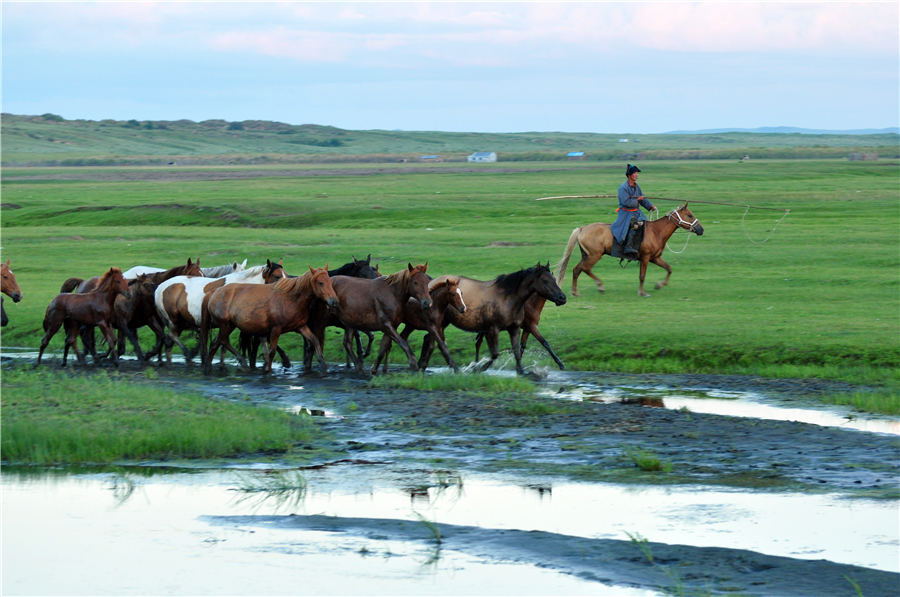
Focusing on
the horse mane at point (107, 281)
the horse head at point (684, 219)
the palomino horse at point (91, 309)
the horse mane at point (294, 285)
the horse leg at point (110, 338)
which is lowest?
the horse leg at point (110, 338)

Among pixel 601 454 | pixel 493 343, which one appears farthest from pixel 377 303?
pixel 601 454

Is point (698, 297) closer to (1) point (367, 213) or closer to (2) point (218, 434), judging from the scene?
(2) point (218, 434)

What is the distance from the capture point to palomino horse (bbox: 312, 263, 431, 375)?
17.9 m

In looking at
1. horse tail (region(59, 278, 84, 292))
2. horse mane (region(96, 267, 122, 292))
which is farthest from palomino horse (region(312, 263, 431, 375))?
horse tail (region(59, 278, 84, 292))

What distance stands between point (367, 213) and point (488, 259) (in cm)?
2001

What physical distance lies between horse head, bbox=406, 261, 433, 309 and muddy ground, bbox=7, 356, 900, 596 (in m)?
1.56

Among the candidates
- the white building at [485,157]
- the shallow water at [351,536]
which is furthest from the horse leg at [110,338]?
the white building at [485,157]

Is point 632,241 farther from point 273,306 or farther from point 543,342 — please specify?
point 273,306

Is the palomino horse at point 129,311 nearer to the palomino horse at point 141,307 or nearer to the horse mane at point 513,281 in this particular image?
the palomino horse at point 141,307

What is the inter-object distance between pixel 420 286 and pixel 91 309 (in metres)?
6.06

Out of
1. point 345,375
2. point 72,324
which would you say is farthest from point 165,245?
point 345,375

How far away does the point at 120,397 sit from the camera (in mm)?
15148

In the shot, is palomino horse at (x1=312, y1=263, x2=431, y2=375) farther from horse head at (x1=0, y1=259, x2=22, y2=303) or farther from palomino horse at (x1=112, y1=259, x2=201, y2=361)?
horse head at (x1=0, y1=259, x2=22, y2=303)

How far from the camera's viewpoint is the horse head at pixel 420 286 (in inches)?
679
